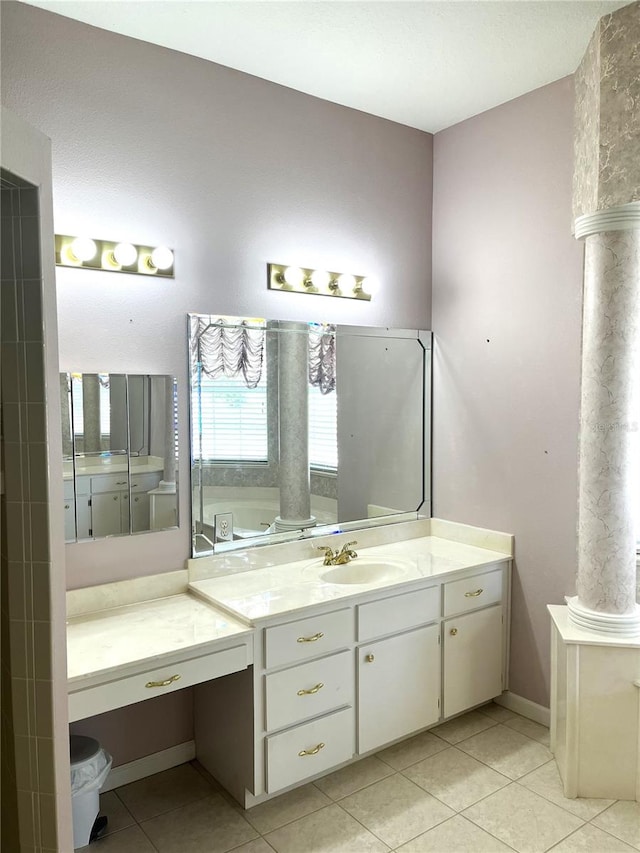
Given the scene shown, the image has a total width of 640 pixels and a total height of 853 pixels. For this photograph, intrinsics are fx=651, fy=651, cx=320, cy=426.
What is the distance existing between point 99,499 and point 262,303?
41.6 inches

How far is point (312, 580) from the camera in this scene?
105 inches

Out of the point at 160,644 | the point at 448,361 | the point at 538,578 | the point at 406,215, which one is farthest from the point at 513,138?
the point at 160,644

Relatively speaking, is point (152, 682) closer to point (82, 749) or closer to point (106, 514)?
point (82, 749)

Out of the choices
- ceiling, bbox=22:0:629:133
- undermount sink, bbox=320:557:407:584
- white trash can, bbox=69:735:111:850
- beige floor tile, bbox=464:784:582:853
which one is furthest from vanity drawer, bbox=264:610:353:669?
ceiling, bbox=22:0:629:133

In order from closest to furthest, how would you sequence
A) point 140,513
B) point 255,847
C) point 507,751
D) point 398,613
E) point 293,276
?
1. point 255,847
2. point 140,513
3. point 398,613
4. point 507,751
5. point 293,276

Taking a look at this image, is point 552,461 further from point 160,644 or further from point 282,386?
point 160,644

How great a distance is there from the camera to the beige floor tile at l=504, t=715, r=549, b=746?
2830mm

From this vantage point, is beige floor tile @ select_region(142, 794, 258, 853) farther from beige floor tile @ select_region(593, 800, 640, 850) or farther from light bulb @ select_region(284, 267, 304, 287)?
light bulb @ select_region(284, 267, 304, 287)

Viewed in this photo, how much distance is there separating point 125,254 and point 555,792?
2.56 meters

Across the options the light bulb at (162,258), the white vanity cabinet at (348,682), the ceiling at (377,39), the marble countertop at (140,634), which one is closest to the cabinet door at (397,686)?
the white vanity cabinet at (348,682)

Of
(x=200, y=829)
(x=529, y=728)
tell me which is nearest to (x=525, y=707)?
(x=529, y=728)

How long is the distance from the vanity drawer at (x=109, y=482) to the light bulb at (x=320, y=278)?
1.19m

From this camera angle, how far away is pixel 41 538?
1582mm

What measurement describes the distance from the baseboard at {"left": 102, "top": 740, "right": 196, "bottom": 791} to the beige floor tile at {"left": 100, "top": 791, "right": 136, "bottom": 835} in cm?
5
